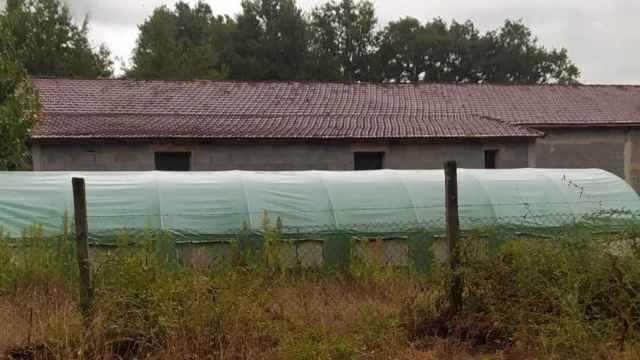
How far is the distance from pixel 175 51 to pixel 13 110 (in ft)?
105

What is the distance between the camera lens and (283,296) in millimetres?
6879

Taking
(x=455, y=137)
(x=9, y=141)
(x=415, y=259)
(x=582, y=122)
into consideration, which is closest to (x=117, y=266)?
(x=415, y=259)

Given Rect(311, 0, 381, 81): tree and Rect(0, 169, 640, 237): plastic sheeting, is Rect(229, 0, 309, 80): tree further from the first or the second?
Rect(0, 169, 640, 237): plastic sheeting

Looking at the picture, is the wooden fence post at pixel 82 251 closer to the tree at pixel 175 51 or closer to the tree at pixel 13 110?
the tree at pixel 13 110

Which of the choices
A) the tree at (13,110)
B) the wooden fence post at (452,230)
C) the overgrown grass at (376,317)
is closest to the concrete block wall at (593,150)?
the tree at (13,110)

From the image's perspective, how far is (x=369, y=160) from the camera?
18.8m

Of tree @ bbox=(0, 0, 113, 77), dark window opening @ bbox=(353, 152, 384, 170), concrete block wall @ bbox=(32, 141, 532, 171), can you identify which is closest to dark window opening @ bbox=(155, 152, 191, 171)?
concrete block wall @ bbox=(32, 141, 532, 171)

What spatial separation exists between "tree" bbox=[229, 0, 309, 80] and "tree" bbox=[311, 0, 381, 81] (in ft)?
10.8

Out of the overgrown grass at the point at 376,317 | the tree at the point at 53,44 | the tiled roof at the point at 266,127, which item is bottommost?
the overgrown grass at the point at 376,317

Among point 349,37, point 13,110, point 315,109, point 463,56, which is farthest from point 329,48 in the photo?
point 13,110

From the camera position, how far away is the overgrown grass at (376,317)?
532cm

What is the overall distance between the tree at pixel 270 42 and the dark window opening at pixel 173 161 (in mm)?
27535

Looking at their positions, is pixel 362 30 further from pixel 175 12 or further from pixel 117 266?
pixel 117 266

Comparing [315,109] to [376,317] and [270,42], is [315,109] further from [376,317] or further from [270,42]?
[270,42]
